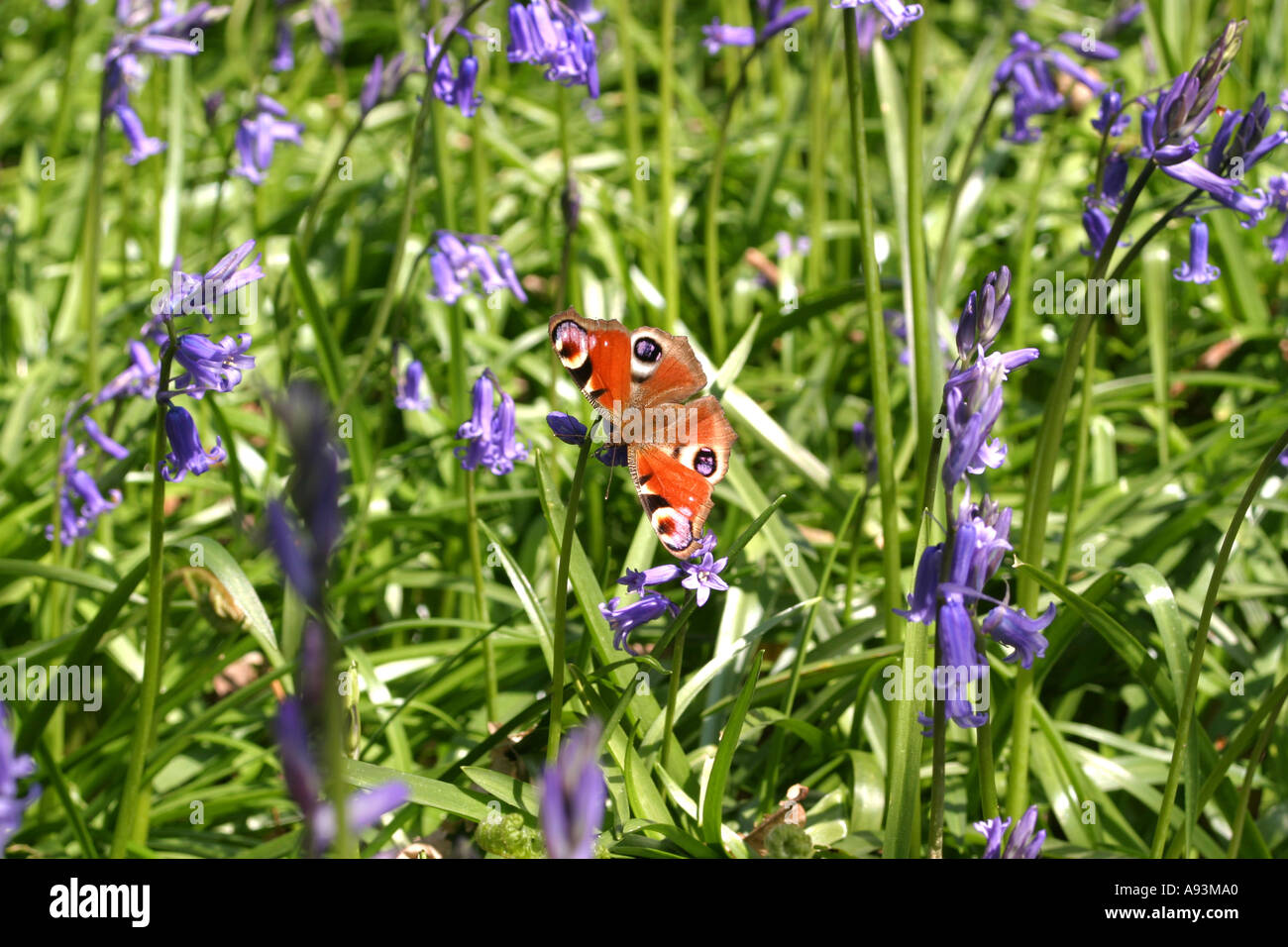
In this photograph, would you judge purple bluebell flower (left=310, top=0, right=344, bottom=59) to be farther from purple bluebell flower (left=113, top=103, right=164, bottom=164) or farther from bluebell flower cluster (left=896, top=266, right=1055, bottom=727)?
bluebell flower cluster (left=896, top=266, right=1055, bottom=727)

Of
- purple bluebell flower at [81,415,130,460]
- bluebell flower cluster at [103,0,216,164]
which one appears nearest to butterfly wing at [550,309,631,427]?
purple bluebell flower at [81,415,130,460]

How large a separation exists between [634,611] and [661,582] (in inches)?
6.2

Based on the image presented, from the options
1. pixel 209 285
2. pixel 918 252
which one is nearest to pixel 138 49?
pixel 209 285

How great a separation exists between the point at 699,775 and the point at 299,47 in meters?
7.33

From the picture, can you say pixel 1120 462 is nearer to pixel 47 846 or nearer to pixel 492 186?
pixel 492 186

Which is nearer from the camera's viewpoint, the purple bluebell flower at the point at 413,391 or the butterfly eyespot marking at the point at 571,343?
the butterfly eyespot marking at the point at 571,343

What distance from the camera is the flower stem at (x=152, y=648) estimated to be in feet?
7.23

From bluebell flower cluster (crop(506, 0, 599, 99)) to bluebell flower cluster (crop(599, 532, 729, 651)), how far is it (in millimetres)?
1620

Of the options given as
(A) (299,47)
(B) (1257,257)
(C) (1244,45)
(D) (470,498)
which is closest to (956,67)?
(C) (1244,45)

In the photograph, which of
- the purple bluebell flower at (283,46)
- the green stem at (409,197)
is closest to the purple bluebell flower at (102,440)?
the green stem at (409,197)

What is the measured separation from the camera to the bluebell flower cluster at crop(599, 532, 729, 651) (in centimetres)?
221

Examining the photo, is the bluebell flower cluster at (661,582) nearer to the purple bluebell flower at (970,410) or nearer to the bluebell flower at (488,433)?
the purple bluebell flower at (970,410)

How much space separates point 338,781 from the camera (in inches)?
45.1

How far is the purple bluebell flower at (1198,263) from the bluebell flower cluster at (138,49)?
126 inches
